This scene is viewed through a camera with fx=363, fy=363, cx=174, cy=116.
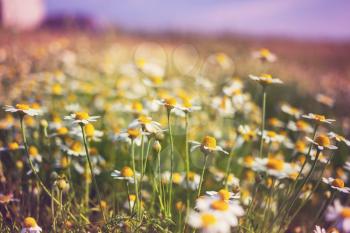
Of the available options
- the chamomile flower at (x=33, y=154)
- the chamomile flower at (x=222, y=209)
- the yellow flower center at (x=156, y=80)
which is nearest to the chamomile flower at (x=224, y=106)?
the yellow flower center at (x=156, y=80)

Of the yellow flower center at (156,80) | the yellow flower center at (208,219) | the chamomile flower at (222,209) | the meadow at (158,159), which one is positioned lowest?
the meadow at (158,159)

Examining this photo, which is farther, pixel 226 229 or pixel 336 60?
pixel 336 60

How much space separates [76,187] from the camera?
1.98 metres

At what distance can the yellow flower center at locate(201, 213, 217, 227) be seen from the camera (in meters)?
0.96

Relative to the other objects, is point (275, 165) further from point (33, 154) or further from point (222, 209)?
point (33, 154)

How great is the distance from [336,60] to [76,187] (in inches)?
410

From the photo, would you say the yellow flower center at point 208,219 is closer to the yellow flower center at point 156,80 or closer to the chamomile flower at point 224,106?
the chamomile flower at point 224,106

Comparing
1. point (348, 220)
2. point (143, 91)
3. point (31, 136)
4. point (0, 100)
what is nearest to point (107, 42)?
point (143, 91)

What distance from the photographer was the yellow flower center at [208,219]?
3.17ft

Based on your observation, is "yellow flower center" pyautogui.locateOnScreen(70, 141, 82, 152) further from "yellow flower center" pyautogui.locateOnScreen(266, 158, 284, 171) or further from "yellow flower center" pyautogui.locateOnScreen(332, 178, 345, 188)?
"yellow flower center" pyautogui.locateOnScreen(332, 178, 345, 188)

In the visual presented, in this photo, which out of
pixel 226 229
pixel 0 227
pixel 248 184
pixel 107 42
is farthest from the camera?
pixel 107 42

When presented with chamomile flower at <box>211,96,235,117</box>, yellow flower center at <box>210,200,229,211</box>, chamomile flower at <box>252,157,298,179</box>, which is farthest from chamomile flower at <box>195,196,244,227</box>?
chamomile flower at <box>211,96,235,117</box>

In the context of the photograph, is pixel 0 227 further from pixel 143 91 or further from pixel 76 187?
pixel 143 91

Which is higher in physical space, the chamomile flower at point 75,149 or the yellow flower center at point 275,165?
the yellow flower center at point 275,165
